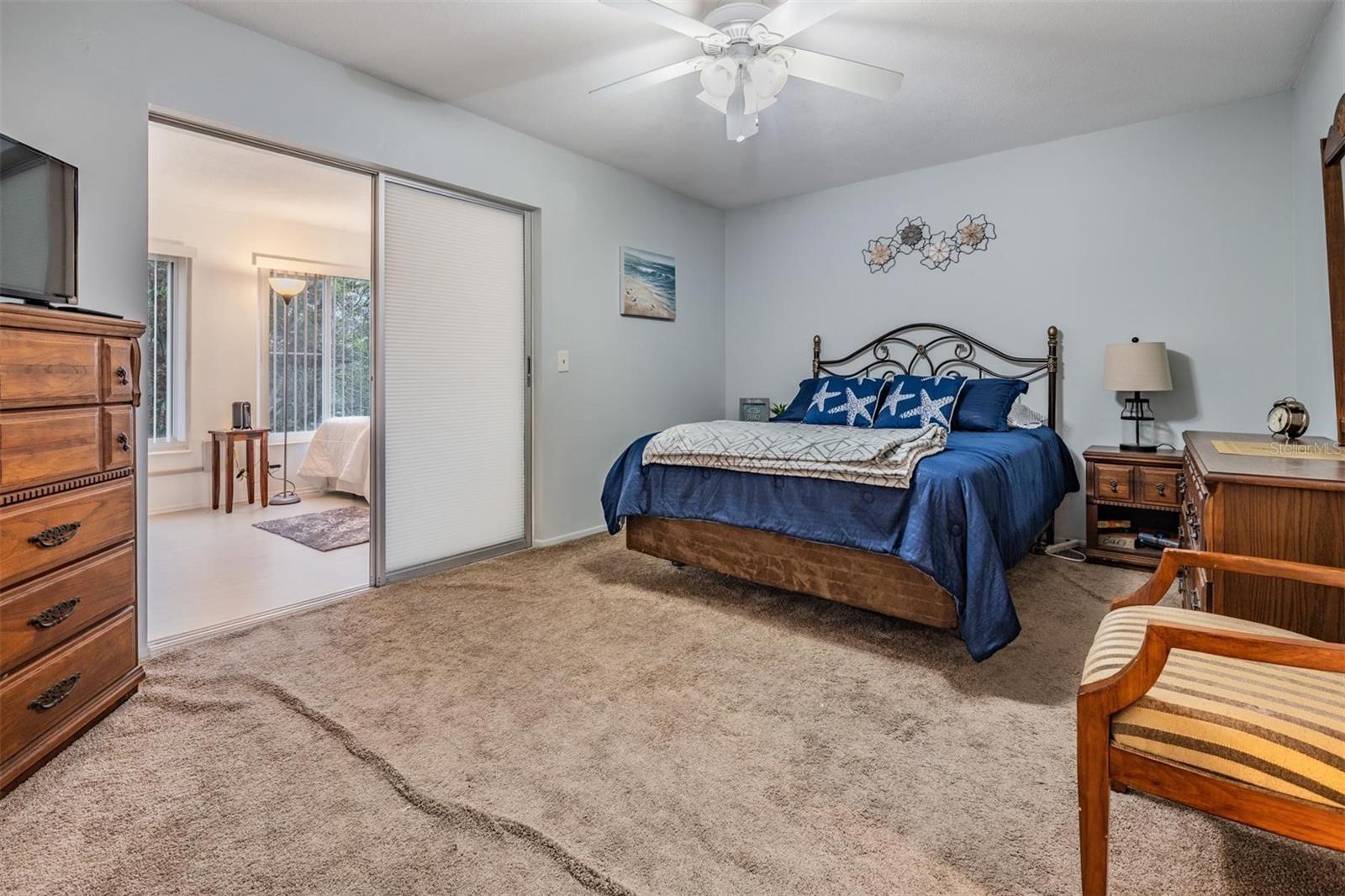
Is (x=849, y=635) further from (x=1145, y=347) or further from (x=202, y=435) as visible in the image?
(x=202, y=435)

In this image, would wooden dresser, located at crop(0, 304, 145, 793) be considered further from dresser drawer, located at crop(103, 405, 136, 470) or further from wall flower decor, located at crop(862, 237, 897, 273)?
wall flower decor, located at crop(862, 237, 897, 273)

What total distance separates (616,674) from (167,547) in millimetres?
3378

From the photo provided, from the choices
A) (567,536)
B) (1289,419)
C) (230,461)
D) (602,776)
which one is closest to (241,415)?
(230,461)

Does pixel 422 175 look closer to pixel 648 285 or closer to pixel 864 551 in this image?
pixel 648 285

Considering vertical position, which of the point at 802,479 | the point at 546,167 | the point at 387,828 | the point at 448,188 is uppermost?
the point at 546,167

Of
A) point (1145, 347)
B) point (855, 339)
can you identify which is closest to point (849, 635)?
point (1145, 347)

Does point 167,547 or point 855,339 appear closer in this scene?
point 167,547

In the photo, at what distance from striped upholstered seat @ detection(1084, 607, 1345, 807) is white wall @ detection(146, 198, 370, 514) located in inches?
225

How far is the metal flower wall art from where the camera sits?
4055 mm

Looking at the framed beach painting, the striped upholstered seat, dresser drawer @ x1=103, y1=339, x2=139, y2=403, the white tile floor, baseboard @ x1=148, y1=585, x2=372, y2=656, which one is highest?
the framed beach painting

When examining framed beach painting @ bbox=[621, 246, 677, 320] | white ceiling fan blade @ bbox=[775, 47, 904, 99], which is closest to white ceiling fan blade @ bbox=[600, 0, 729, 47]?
white ceiling fan blade @ bbox=[775, 47, 904, 99]

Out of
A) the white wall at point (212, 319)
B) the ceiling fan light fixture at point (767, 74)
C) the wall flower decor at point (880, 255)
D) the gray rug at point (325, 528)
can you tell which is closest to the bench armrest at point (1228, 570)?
the ceiling fan light fixture at point (767, 74)

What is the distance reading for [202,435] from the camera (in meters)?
5.22

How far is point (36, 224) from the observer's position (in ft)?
5.68
